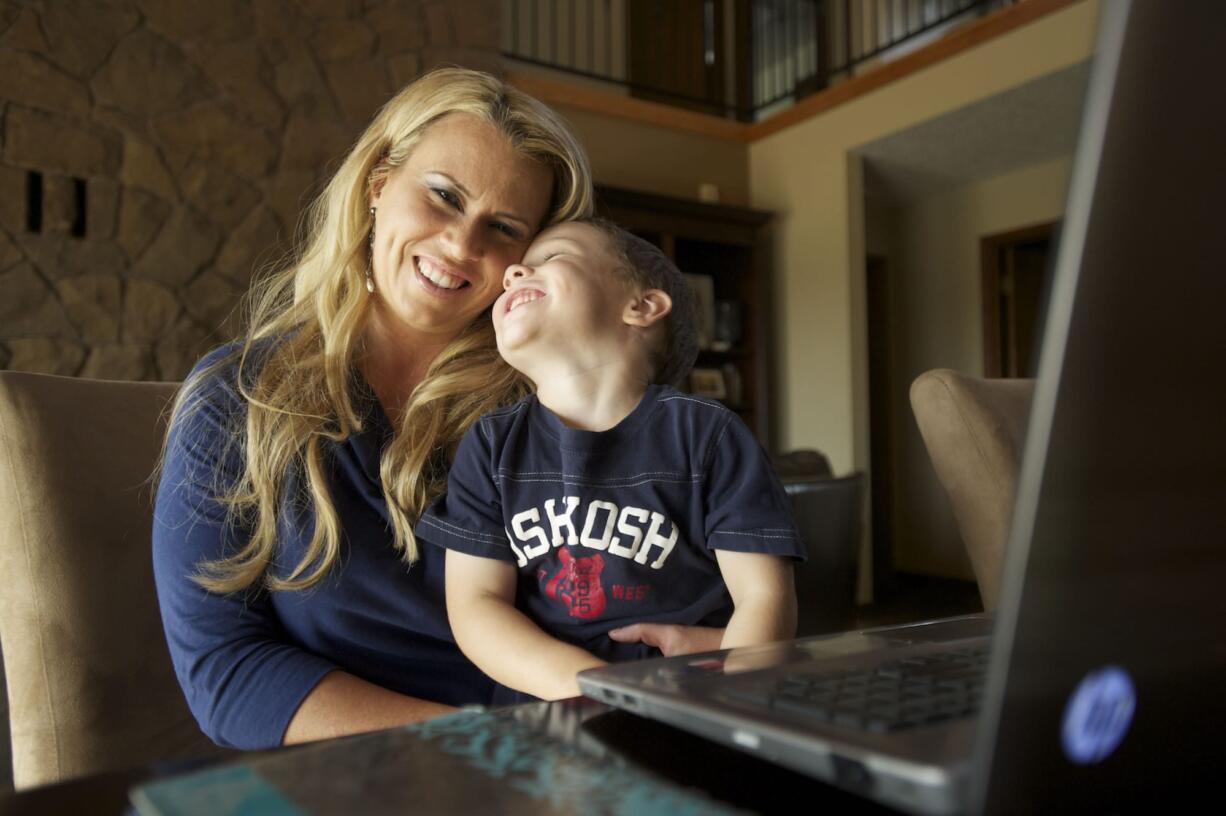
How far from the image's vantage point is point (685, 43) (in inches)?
264

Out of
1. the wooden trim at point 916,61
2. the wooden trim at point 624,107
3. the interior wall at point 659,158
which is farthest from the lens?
the interior wall at point 659,158

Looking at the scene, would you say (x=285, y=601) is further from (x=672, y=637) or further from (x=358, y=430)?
(x=672, y=637)

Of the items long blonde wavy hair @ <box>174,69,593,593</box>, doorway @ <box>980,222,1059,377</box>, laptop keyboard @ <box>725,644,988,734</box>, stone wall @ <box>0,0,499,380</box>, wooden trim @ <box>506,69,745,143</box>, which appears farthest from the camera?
doorway @ <box>980,222,1059,377</box>

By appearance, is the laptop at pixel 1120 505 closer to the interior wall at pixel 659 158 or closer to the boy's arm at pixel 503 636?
the boy's arm at pixel 503 636

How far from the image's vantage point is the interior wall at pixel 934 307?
598cm

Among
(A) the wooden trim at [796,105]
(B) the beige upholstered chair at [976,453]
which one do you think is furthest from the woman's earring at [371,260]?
(A) the wooden trim at [796,105]

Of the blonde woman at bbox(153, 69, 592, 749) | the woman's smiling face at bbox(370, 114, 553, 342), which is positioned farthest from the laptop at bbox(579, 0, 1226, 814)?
the woman's smiling face at bbox(370, 114, 553, 342)

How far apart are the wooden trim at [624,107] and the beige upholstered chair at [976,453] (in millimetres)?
3715

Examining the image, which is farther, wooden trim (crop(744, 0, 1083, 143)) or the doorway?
the doorway

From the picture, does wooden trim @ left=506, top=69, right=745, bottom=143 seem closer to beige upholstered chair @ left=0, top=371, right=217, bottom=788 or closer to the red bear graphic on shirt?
beige upholstered chair @ left=0, top=371, right=217, bottom=788

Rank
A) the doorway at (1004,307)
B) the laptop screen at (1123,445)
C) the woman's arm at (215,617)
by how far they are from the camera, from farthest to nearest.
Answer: the doorway at (1004,307) → the woman's arm at (215,617) → the laptop screen at (1123,445)

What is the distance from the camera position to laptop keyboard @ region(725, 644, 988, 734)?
356 mm

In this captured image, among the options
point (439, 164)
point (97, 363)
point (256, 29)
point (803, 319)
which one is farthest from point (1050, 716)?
point (803, 319)

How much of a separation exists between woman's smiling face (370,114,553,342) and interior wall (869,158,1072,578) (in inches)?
211
